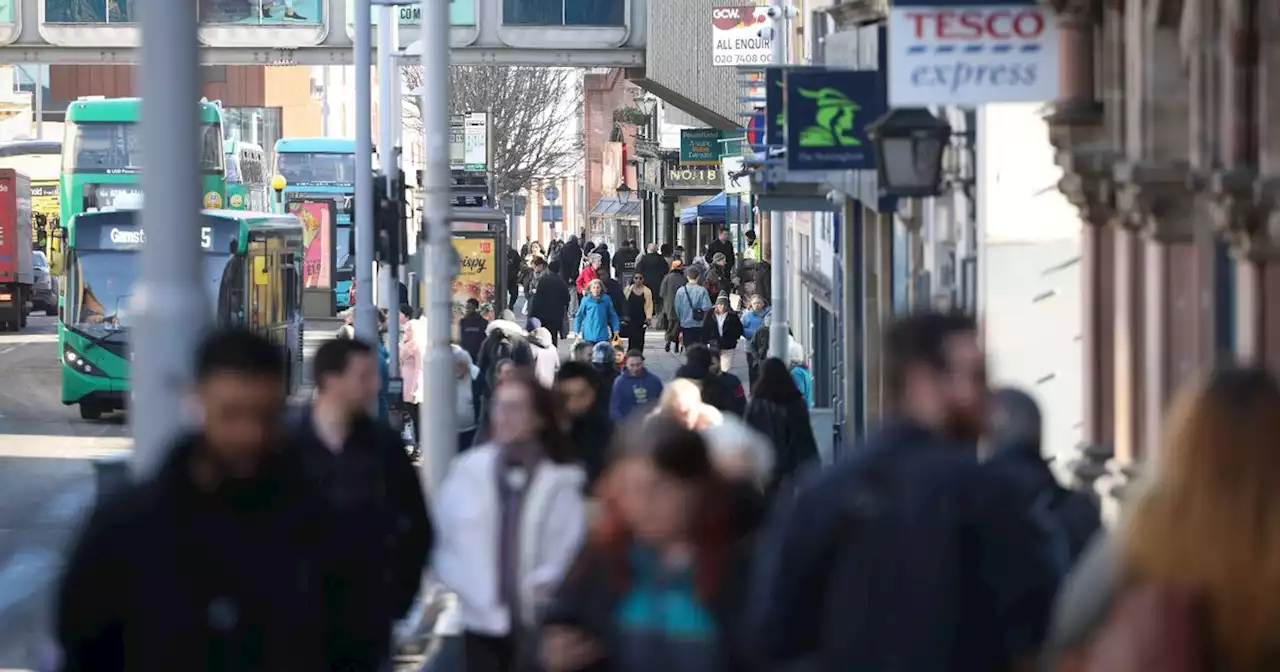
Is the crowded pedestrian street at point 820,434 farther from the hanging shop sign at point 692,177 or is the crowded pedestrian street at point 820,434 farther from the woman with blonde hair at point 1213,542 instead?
the hanging shop sign at point 692,177

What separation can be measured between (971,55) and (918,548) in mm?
7897

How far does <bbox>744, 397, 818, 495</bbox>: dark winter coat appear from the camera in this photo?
13.4 meters

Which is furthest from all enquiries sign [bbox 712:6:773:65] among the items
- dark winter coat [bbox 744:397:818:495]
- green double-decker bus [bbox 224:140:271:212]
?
dark winter coat [bbox 744:397:818:495]

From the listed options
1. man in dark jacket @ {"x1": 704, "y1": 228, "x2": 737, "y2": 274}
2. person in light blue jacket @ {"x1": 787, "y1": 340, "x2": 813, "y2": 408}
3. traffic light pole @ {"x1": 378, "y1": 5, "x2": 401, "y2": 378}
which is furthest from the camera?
man in dark jacket @ {"x1": 704, "y1": 228, "x2": 737, "y2": 274}

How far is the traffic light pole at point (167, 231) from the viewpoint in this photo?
5.85 metres

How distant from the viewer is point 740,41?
105 feet

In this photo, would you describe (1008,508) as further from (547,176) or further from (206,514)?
(547,176)

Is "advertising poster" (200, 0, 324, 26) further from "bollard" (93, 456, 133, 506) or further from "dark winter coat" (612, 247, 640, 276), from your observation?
"bollard" (93, 456, 133, 506)

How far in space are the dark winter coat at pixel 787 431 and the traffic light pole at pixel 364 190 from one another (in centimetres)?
820

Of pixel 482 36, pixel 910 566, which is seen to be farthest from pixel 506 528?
pixel 482 36

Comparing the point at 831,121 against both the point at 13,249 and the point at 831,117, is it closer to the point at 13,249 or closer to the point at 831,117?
the point at 831,117

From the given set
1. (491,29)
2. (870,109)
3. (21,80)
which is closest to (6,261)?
(491,29)

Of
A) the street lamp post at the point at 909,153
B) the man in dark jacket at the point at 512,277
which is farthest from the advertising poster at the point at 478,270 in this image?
the street lamp post at the point at 909,153

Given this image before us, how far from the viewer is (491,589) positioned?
7309 millimetres
